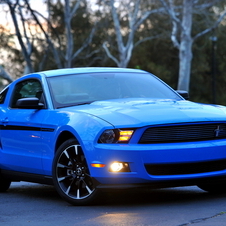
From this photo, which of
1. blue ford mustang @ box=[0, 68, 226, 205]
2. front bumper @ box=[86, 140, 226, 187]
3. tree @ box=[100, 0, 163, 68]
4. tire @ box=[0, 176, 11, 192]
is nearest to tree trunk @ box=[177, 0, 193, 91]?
tree @ box=[100, 0, 163, 68]

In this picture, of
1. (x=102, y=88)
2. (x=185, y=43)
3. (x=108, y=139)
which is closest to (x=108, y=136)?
(x=108, y=139)

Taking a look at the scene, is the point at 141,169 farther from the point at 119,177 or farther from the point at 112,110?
the point at 112,110

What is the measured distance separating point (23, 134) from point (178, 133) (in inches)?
86.3

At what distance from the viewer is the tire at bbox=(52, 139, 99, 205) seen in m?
6.60

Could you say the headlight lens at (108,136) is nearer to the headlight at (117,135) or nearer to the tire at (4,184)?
the headlight at (117,135)

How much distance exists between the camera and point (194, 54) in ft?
179

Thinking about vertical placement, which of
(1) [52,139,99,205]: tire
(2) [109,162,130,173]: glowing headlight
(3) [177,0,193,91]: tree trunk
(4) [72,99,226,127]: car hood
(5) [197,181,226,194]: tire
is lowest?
(3) [177,0,193,91]: tree trunk

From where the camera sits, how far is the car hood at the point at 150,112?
6359mm

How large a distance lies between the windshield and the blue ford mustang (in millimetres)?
12

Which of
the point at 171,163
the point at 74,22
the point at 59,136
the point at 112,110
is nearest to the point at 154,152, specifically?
the point at 171,163

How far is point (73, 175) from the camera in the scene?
22.2ft

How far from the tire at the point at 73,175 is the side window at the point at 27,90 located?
1.30 m

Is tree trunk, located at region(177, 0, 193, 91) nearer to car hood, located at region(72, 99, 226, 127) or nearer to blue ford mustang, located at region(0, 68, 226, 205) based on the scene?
blue ford mustang, located at region(0, 68, 226, 205)

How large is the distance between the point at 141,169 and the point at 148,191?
182cm
